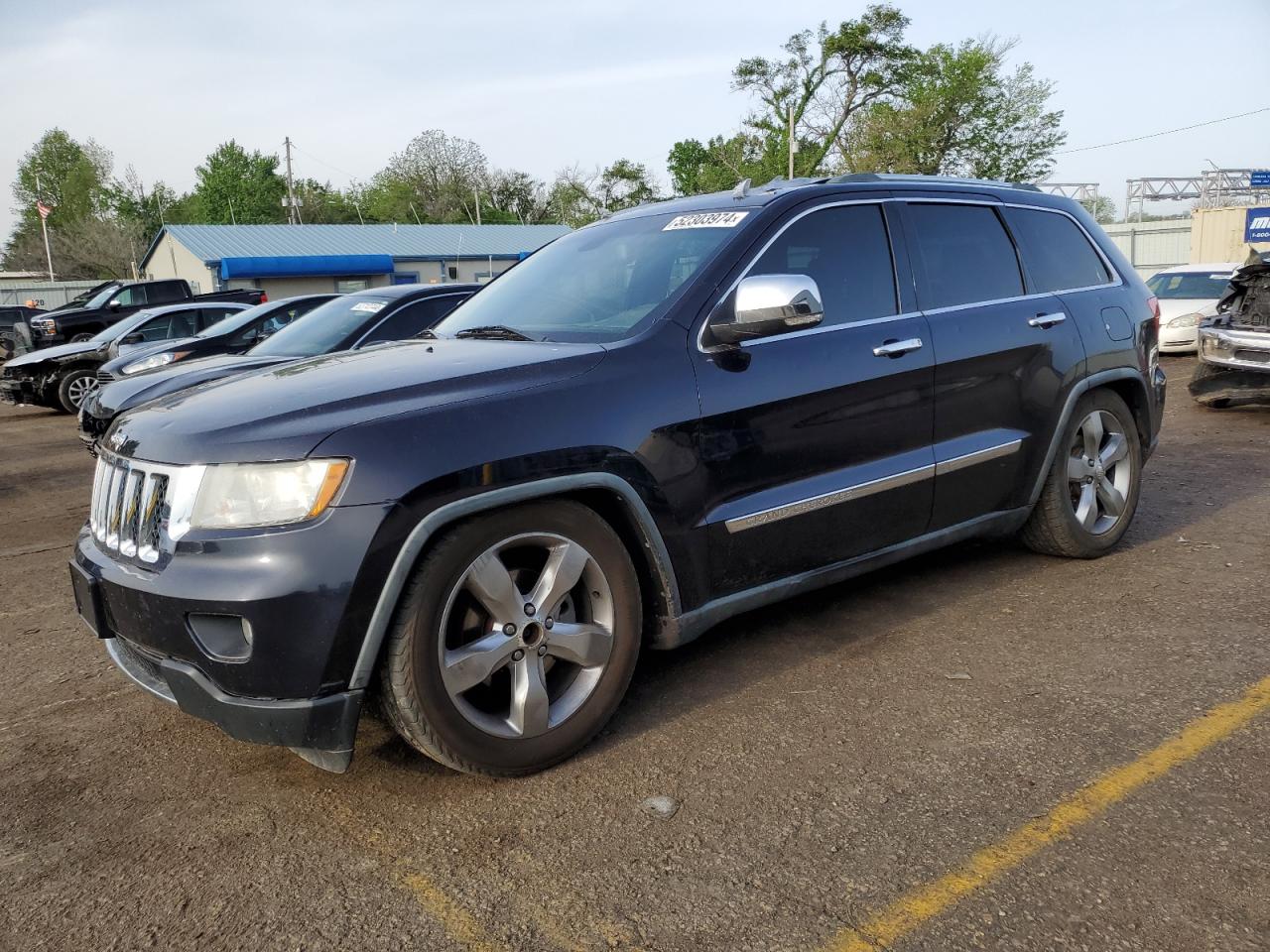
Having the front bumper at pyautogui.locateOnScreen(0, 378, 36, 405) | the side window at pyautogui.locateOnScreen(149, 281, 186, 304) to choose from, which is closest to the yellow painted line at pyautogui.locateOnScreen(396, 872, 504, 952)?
the front bumper at pyautogui.locateOnScreen(0, 378, 36, 405)

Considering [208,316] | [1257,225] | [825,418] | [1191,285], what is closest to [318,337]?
[825,418]

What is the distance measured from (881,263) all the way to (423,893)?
114 inches

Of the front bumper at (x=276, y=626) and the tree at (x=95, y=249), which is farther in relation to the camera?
the tree at (x=95, y=249)

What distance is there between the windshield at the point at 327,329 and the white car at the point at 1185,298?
12.2 m

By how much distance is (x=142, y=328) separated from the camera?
1448cm

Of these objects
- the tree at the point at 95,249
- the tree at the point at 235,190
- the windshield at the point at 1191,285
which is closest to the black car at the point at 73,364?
the windshield at the point at 1191,285

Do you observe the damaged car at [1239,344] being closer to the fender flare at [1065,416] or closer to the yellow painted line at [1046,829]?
the fender flare at [1065,416]

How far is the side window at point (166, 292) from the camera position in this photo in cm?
2128

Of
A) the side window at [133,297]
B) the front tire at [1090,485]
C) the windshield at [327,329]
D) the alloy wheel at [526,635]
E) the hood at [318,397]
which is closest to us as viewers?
the hood at [318,397]

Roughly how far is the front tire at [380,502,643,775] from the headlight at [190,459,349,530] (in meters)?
0.33

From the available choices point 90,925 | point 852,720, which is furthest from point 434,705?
point 852,720

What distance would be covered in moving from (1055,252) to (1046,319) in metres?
0.51

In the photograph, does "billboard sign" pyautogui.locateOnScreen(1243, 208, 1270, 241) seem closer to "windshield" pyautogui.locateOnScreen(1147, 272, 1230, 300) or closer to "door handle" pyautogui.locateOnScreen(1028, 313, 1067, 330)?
"windshield" pyautogui.locateOnScreen(1147, 272, 1230, 300)

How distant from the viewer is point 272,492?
104 inches
